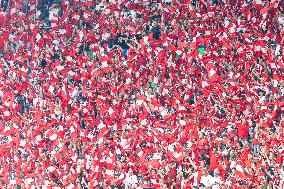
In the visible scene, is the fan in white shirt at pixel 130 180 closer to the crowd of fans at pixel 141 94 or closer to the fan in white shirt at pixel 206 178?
the crowd of fans at pixel 141 94

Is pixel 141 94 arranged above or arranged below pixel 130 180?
above

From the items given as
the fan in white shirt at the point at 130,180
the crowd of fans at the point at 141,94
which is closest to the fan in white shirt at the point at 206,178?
the crowd of fans at the point at 141,94

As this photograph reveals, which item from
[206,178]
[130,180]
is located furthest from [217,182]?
[130,180]

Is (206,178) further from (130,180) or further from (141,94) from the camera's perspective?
(141,94)

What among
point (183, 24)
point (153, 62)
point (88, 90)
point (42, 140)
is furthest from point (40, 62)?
point (183, 24)

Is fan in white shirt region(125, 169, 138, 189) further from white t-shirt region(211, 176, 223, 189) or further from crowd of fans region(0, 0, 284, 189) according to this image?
white t-shirt region(211, 176, 223, 189)

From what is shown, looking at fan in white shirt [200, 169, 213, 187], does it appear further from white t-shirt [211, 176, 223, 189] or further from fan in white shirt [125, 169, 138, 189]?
fan in white shirt [125, 169, 138, 189]

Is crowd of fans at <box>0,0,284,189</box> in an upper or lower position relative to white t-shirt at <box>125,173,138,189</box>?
upper

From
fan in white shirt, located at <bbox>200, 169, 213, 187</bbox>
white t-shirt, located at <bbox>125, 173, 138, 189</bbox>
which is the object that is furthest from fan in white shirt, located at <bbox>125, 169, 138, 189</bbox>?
fan in white shirt, located at <bbox>200, 169, 213, 187</bbox>

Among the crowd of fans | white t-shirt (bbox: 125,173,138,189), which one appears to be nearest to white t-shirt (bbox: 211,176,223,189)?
the crowd of fans
